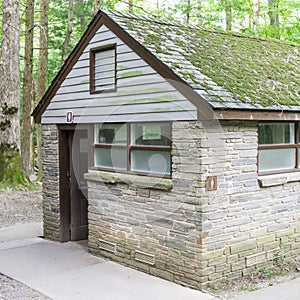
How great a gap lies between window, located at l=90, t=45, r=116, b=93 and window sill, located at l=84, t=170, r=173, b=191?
4.82 feet

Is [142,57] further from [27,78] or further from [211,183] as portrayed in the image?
[27,78]

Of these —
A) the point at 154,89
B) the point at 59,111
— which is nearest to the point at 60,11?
the point at 59,111

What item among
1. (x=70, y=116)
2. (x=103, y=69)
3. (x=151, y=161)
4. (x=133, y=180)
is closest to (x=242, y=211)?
(x=151, y=161)

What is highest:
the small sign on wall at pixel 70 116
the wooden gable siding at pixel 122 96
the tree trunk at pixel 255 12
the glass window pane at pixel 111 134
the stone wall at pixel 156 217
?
the tree trunk at pixel 255 12

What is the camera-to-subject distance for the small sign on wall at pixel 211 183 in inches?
256

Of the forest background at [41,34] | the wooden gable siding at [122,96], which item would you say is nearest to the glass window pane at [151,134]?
the wooden gable siding at [122,96]

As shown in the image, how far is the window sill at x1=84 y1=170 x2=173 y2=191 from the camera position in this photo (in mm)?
6965

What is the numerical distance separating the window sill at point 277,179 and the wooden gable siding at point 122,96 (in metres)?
1.60

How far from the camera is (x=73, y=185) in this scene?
32.0ft

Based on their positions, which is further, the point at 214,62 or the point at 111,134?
the point at 111,134

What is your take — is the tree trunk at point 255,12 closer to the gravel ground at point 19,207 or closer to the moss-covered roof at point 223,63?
the moss-covered roof at point 223,63

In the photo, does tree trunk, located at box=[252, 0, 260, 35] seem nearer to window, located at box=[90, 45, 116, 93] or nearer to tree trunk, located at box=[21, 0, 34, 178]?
tree trunk, located at box=[21, 0, 34, 178]

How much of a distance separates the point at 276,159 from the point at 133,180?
2.32m

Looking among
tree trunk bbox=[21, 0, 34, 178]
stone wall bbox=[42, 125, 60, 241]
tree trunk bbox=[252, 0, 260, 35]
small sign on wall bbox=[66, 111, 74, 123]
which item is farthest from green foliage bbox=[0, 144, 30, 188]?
tree trunk bbox=[252, 0, 260, 35]
